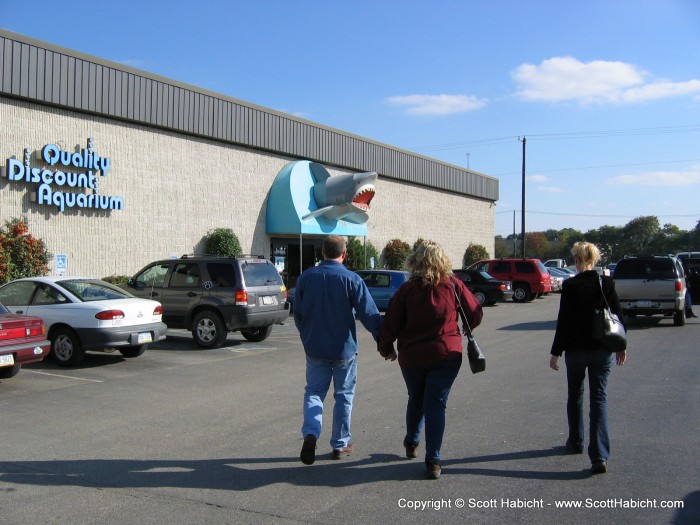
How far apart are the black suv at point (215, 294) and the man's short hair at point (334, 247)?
7584 mm

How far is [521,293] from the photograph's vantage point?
28797 mm

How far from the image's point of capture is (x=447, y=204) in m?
41.3

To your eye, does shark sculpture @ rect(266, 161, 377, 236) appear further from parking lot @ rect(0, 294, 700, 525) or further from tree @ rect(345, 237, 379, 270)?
parking lot @ rect(0, 294, 700, 525)

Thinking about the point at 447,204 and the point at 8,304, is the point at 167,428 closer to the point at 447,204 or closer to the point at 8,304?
the point at 8,304

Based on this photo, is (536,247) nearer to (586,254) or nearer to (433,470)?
(586,254)

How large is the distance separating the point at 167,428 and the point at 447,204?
3539 cm

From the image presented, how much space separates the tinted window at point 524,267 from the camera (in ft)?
95.1

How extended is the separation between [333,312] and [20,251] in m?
14.4

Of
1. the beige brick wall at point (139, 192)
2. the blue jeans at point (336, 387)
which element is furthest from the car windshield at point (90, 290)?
the beige brick wall at point (139, 192)

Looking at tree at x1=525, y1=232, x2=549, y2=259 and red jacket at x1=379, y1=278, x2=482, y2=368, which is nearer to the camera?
red jacket at x1=379, y1=278, x2=482, y2=368

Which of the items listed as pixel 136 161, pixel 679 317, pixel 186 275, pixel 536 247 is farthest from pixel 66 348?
pixel 536 247

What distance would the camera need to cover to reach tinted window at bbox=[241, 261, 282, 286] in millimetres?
13594

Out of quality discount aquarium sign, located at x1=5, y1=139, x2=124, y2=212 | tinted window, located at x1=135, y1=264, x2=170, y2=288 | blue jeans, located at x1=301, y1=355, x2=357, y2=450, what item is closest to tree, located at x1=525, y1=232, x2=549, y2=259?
quality discount aquarium sign, located at x1=5, y1=139, x2=124, y2=212

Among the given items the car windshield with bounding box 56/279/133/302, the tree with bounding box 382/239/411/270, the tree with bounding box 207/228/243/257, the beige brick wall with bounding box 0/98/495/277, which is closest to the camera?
the car windshield with bounding box 56/279/133/302
